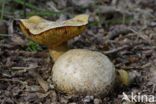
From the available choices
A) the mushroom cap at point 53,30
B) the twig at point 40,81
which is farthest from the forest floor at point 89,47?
the mushroom cap at point 53,30

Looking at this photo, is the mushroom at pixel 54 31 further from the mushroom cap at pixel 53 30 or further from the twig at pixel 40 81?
the twig at pixel 40 81

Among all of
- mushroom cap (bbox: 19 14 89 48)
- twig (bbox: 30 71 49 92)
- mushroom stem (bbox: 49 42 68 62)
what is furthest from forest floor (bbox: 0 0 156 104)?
mushroom cap (bbox: 19 14 89 48)

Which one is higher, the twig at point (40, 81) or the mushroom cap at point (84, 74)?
the mushroom cap at point (84, 74)

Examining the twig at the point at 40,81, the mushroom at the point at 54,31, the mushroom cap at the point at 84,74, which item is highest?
the mushroom at the point at 54,31

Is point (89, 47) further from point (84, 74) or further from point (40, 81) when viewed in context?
point (84, 74)

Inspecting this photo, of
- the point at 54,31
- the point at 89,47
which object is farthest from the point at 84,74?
the point at 89,47

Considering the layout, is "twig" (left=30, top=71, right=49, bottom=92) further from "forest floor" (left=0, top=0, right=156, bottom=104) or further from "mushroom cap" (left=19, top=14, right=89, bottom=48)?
"mushroom cap" (left=19, top=14, right=89, bottom=48)

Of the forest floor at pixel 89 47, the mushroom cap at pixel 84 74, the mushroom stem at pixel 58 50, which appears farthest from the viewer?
the mushroom stem at pixel 58 50
